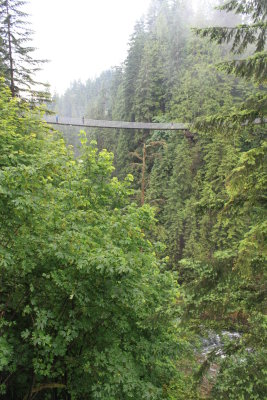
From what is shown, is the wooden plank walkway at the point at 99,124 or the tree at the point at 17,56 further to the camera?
the wooden plank walkway at the point at 99,124

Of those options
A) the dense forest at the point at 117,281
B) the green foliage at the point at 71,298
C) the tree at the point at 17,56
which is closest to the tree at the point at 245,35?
the dense forest at the point at 117,281

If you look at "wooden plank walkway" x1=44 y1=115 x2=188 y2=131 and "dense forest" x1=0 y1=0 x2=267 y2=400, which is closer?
"dense forest" x1=0 y1=0 x2=267 y2=400

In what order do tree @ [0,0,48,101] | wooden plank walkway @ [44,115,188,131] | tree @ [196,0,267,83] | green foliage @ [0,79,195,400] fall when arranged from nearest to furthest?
green foliage @ [0,79,195,400] < tree @ [196,0,267,83] < tree @ [0,0,48,101] < wooden plank walkway @ [44,115,188,131]

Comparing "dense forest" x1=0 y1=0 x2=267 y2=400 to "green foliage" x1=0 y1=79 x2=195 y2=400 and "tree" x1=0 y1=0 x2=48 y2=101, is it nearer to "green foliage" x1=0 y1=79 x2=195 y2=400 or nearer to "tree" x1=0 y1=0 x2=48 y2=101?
"green foliage" x1=0 y1=79 x2=195 y2=400

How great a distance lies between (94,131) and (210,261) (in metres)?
38.0

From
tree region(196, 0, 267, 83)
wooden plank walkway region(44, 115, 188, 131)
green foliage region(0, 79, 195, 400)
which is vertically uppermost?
tree region(196, 0, 267, 83)

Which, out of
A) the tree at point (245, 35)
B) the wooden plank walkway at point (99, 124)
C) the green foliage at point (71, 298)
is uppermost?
the tree at point (245, 35)

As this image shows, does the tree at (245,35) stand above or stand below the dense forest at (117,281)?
above

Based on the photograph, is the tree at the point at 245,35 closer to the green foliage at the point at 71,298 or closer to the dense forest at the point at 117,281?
the dense forest at the point at 117,281

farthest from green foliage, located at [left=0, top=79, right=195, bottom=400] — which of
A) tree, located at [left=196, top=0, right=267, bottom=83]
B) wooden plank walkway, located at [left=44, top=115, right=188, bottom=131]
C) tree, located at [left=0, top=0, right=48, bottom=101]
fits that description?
wooden plank walkway, located at [left=44, top=115, right=188, bottom=131]

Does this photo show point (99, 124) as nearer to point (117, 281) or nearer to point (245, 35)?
point (245, 35)

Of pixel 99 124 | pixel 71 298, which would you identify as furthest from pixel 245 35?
pixel 99 124

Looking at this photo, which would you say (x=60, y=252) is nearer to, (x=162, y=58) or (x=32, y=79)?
(x=32, y=79)

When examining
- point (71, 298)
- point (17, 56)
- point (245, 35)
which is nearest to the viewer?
point (71, 298)
